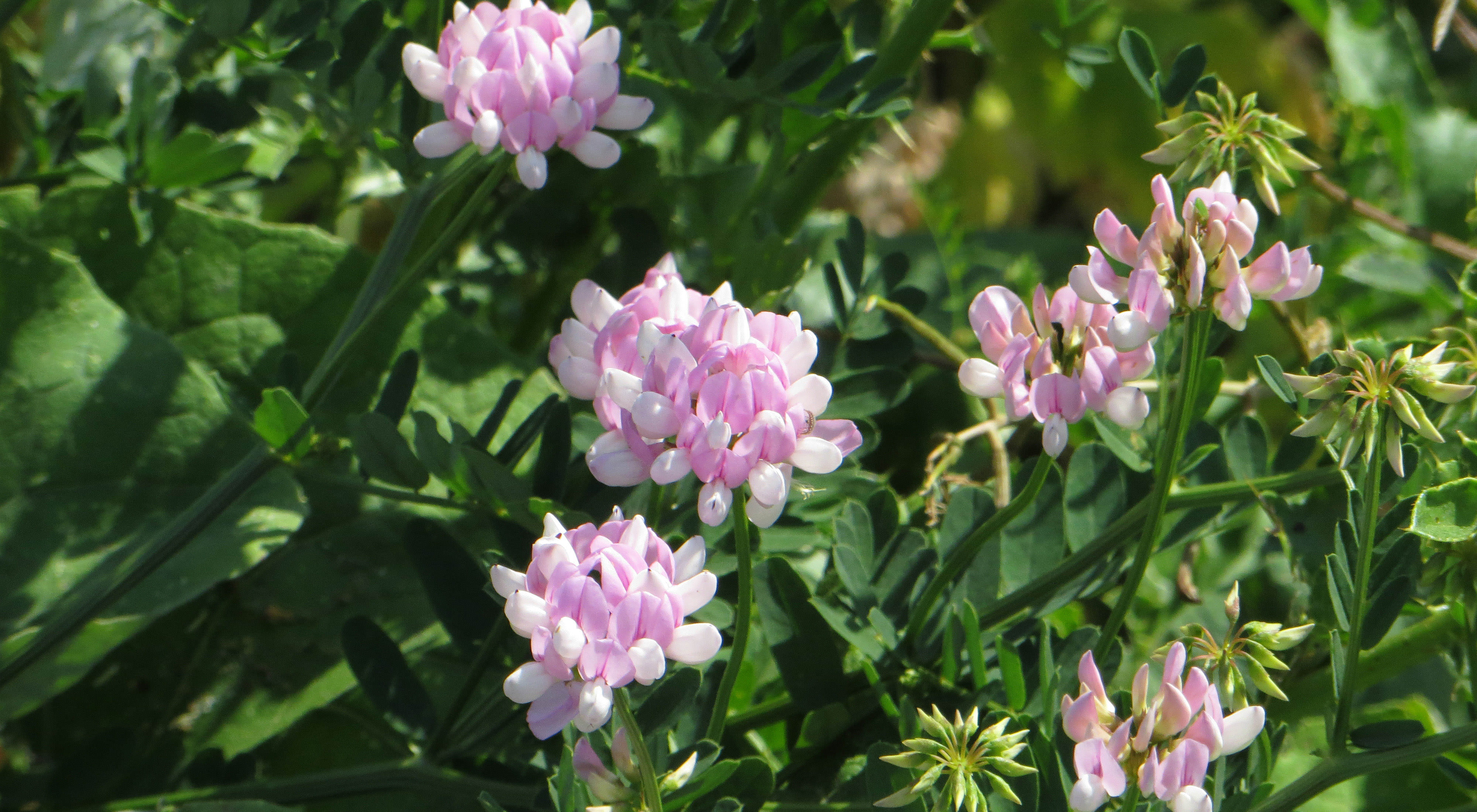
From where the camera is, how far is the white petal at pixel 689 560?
1.28 ft

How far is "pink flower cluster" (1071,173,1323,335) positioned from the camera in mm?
397

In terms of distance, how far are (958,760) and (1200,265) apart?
6.7 inches

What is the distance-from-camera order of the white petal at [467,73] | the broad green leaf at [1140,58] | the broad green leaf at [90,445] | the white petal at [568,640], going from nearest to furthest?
the white petal at [568,640], the white petal at [467,73], the broad green leaf at [1140,58], the broad green leaf at [90,445]

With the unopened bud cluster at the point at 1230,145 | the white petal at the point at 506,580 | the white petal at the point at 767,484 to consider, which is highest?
the unopened bud cluster at the point at 1230,145

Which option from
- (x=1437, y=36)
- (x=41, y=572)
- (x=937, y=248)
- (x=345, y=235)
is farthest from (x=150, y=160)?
(x=1437, y=36)

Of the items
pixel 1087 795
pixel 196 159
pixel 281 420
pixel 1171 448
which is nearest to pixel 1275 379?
pixel 1171 448

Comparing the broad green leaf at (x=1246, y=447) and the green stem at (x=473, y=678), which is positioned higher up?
the broad green leaf at (x=1246, y=447)

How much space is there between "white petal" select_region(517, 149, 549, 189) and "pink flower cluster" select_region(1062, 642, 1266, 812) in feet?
0.83

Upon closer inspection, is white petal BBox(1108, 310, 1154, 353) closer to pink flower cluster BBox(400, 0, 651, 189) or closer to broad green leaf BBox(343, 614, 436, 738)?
pink flower cluster BBox(400, 0, 651, 189)

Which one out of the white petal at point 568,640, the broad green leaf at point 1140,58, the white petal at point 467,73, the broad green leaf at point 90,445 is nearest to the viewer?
the white petal at point 568,640

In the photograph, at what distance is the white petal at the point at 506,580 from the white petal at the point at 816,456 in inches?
3.6

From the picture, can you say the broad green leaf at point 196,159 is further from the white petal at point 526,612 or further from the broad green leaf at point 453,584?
the white petal at point 526,612

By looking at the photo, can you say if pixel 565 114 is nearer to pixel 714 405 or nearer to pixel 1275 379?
pixel 714 405

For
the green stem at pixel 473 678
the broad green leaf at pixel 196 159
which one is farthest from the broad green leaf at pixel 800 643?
the broad green leaf at pixel 196 159
